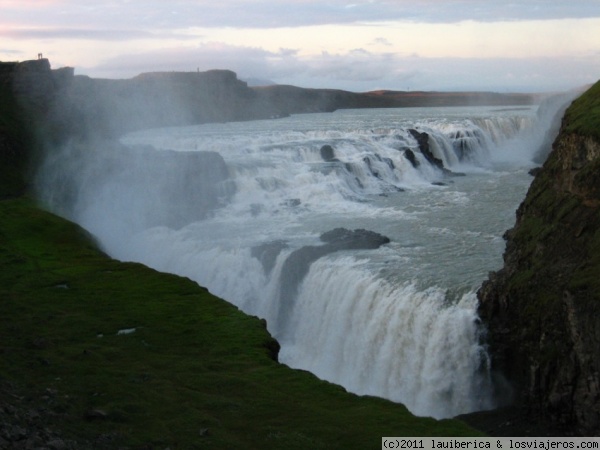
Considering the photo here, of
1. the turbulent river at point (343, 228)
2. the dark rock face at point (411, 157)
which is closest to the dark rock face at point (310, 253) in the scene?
the turbulent river at point (343, 228)

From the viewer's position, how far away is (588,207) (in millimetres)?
22297

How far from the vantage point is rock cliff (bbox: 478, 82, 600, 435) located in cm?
1827

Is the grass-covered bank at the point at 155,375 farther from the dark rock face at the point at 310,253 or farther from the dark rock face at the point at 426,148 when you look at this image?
the dark rock face at the point at 426,148

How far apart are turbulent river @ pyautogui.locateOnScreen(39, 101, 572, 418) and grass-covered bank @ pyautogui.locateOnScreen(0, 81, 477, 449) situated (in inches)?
181

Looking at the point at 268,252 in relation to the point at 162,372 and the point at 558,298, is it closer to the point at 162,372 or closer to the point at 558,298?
the point at 558,298

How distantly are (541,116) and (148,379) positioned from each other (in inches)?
2089

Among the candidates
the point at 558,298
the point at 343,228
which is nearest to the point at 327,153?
the point at 343,228

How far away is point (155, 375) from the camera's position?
16.5 metres

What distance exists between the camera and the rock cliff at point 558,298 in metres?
18.3

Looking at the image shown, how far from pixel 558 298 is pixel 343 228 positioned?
13.3 meters

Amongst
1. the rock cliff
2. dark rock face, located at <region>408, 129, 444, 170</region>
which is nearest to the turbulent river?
dark rock face, located at <region>408, 129, 444, 170</region>

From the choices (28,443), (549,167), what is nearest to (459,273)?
(549,167)

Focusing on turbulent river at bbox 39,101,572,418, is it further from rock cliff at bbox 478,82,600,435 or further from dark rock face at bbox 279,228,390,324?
rock cliff at bbox 478,82,600,435

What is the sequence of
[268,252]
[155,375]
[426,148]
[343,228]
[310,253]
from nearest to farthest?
[155,375], [310,253], [268,252], [343,228], [426,148]
